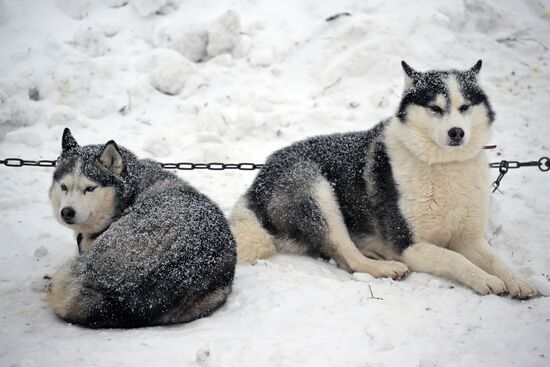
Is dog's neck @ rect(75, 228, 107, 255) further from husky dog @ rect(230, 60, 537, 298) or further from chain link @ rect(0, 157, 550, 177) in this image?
husky dog @ rect(230, 60, 537, 298)

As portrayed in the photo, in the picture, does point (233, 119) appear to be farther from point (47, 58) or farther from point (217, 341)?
point (217, 341)

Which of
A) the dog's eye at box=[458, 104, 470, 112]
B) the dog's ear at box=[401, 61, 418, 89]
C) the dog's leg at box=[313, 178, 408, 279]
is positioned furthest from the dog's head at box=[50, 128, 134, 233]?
the dog's eye at box=[458, 104, 470, 112]

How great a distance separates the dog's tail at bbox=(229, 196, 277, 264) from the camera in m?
4.15

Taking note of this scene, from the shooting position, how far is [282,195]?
446cm

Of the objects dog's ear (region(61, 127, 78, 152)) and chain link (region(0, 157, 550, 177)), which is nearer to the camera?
dog's ear (region(61, 127, 78, 152))

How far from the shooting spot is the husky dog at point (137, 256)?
2.92m

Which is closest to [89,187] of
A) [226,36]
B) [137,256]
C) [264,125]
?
[137,256]

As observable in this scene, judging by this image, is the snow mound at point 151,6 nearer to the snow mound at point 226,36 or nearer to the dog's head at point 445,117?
the snow mound at point 226,36

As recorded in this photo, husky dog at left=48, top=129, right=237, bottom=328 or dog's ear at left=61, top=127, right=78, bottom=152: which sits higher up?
dog's ear at left=61, top=127, right=78, bottom=152

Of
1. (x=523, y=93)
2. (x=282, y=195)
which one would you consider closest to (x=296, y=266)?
(x=282, y=195)

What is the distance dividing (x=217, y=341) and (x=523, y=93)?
6801 millimetres

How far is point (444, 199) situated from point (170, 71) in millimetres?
5352

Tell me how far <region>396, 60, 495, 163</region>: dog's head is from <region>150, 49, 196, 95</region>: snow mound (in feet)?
15.3

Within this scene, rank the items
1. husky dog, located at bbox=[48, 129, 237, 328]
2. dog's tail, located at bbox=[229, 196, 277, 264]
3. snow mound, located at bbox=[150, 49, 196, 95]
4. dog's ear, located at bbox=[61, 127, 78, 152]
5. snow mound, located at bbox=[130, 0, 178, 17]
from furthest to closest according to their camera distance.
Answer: snow mound, located at bbox=[130, 0, 178, 17]
snow mound, located at bbox=[150, 49, 196, 95]
dog's tail, located at bbox=[229, 196, 277, 264]
dog's ear, located at bbox=[61, 127, 78, 152]
husky dog, located at bbox=[48, 129, 237, 328]
